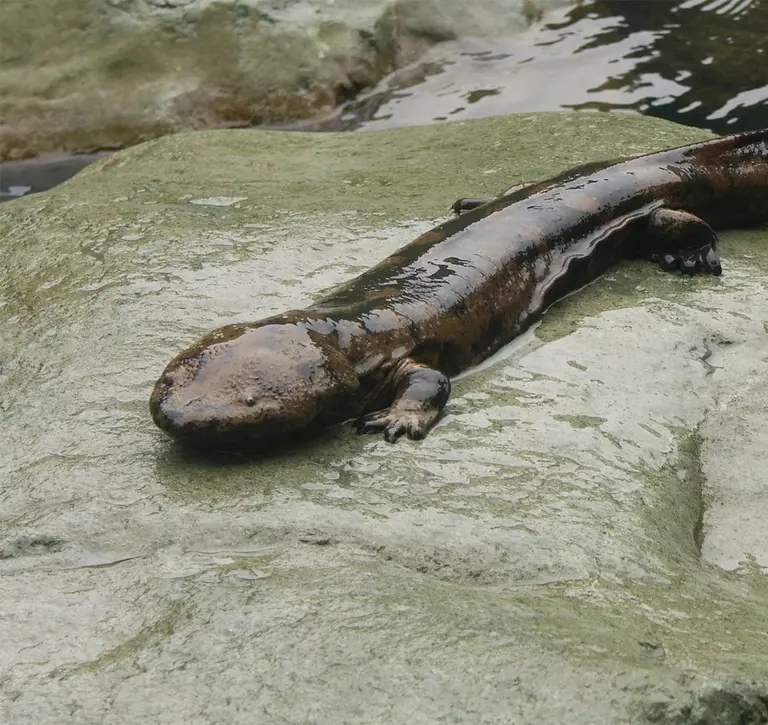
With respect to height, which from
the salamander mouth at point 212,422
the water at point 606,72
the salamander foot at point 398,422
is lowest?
the water at point 606,72

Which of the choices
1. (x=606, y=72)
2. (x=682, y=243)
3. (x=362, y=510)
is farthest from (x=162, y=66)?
(x=362, y=510)

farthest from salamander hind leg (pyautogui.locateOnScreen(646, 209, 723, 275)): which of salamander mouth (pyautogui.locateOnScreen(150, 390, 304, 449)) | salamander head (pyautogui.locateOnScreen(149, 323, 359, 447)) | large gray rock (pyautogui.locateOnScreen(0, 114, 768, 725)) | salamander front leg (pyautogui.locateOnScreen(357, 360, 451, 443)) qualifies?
salamander mouth (pyautogui.locateOnScreen(150, 390, 304, 449))

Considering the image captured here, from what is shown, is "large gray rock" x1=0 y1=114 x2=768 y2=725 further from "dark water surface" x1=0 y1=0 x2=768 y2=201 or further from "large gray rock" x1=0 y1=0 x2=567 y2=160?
"dark water surface" x1=0 y1=0 x2=768 y2=201

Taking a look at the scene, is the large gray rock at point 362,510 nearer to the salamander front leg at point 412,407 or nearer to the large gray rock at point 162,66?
the salamander front leg at point 412,407

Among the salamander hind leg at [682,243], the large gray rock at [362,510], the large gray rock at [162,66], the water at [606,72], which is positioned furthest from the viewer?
the water at [606,72]

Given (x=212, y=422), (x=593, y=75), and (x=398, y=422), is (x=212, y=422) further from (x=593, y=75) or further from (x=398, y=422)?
(x=593, y=75)

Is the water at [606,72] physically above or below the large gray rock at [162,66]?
below

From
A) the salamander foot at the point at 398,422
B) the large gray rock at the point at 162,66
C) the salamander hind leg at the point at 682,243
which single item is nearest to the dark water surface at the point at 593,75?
the large gray rock at the point at 162,66

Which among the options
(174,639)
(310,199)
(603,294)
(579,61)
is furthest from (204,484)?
(579,61)
